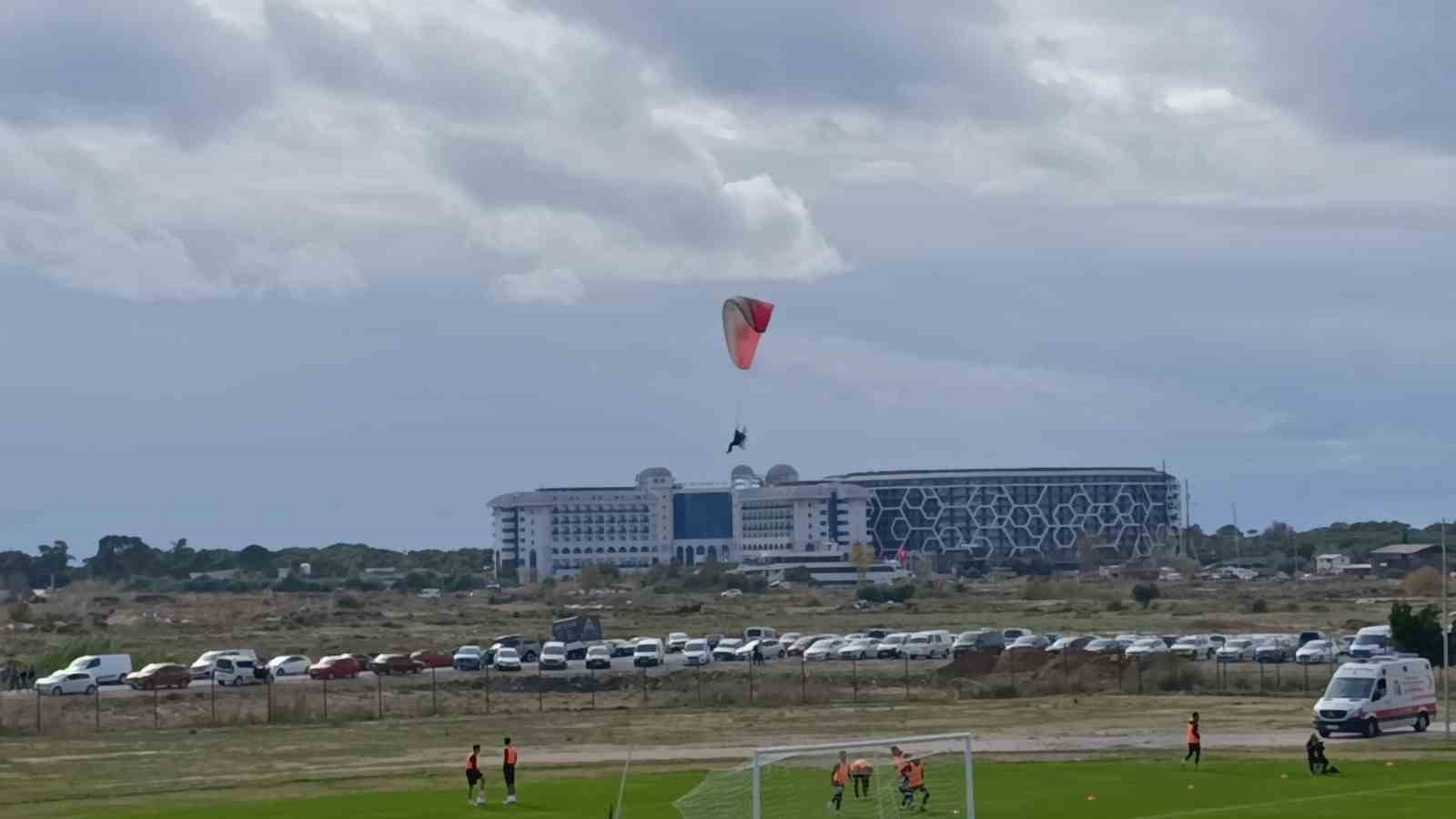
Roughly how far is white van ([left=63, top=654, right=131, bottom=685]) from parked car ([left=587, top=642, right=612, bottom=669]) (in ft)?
70.2

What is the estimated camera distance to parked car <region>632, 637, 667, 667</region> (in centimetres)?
9750

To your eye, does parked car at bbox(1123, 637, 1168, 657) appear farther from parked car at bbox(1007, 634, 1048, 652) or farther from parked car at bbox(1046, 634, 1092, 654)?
parked car at bbox(1007, 634, 1048, 652)

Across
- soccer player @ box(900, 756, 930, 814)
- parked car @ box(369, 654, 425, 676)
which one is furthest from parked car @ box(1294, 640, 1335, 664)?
soccer player @ box(900, 756, 930, 814)

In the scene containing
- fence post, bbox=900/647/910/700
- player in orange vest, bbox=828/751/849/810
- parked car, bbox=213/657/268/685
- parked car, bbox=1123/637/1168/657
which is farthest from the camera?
parked car, bbox=213/657/268/685

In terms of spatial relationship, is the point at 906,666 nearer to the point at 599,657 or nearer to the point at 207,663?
the point at 599,657

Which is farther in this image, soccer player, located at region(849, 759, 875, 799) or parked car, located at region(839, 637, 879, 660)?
parked car, located at region(839, 637, 879, 660)

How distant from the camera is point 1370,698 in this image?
183 ft

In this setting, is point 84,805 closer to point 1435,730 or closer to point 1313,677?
point 1435,730

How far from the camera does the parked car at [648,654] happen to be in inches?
3839

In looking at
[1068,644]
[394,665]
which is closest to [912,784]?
[1068,644]

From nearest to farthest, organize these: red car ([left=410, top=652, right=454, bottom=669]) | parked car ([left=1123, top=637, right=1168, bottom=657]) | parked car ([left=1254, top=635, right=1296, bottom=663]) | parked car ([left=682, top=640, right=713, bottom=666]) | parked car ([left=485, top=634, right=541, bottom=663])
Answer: parked car ([left=1123, top=637, right=1168, bottom=657])
parked car ([left=1254, top=635, right=1296, bottom=663])
red car ([left=410, top=652, right=454, bottom=669])
parked car ([left=682, top=640, right=713, bottom=666])
parked car ([left=485, top=634, right=541, bottom=663])

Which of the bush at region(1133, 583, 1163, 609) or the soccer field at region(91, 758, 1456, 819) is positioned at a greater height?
the bush at region(1133, 583, 1163, 609)

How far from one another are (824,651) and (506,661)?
16929 millimetres

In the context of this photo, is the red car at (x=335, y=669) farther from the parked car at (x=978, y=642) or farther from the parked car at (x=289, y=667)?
the parked car at (x=978, y=642)
